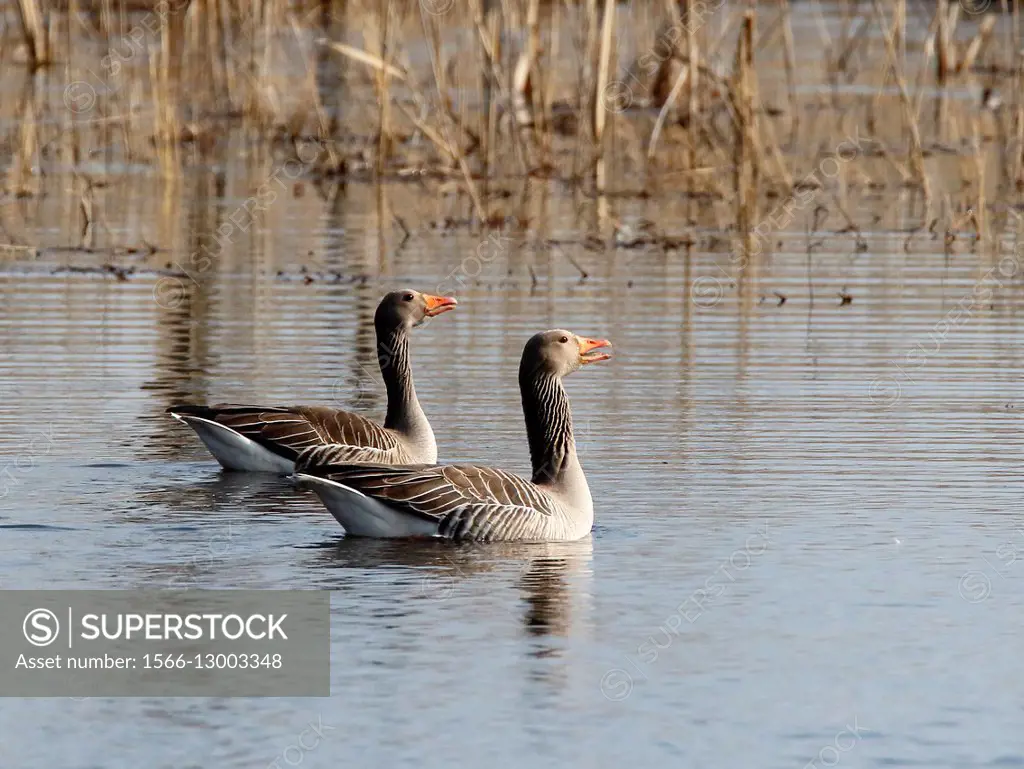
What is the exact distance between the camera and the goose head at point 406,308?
14.5m

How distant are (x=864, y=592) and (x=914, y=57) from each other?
33471 millimetres

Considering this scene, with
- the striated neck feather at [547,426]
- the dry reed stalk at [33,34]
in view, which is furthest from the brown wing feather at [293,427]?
the dry reed stalk at [33,34]

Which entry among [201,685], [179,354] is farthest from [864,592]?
[179,354]

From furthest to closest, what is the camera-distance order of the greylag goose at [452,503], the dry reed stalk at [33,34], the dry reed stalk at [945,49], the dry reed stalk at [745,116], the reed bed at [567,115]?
the dry reed stalk at [945,49]
the dry reed stalk at [33,34]
the reed bed at [567,115]
the dry reed stalk at [745,116]
the greylag goose at [452,503]

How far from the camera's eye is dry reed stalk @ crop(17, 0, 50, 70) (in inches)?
1234

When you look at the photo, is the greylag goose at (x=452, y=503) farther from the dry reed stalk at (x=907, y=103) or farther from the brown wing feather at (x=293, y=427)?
the dry reed stalk at (x=907, y=103)

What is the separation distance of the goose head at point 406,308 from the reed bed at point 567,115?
8724mm

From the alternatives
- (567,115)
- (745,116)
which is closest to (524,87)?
(567,115)

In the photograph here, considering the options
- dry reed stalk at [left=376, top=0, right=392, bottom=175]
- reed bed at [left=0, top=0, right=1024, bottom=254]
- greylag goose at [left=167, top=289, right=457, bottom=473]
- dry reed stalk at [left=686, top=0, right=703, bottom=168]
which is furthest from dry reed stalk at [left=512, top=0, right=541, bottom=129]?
greylag goose at [left=167, top=289, right=457, bottom=473]

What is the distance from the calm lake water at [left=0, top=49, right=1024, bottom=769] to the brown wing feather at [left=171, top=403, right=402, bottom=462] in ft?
1.06

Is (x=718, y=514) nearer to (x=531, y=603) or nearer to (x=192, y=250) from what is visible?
(x=531, y=603)

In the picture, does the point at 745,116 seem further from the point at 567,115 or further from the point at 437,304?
the point at 437,304

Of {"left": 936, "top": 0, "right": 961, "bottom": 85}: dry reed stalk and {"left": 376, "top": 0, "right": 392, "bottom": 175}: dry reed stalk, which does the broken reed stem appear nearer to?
{"left": 376, "top": 0, "right": 392, "bottom": 175}: dry reed stalk

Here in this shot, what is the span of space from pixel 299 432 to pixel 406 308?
1524 mm
